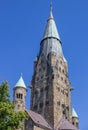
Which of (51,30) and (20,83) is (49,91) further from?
(51,30)

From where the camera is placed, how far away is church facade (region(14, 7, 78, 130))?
61281 mm

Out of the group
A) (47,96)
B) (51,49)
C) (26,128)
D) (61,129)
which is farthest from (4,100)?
(51,49)

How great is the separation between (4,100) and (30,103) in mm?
41828

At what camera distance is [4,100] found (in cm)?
2877

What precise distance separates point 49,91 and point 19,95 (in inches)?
366

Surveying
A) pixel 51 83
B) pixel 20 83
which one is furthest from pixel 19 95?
pixel 51 83

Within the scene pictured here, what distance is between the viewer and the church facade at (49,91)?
61281mm

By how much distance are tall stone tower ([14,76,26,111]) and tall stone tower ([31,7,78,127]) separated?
7.35 meters

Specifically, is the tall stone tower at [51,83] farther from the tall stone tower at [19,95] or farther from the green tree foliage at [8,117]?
the green tree foliage at [8,117]

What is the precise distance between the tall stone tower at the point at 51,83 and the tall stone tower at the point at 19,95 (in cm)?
735

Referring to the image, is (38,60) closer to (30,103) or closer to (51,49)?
(51,49)

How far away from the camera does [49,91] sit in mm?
67938

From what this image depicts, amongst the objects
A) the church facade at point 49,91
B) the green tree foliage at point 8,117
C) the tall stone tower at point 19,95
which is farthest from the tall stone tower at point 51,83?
the green tree foliage at point 8,117

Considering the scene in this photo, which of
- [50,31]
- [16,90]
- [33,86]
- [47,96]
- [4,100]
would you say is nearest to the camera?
[4,100]
